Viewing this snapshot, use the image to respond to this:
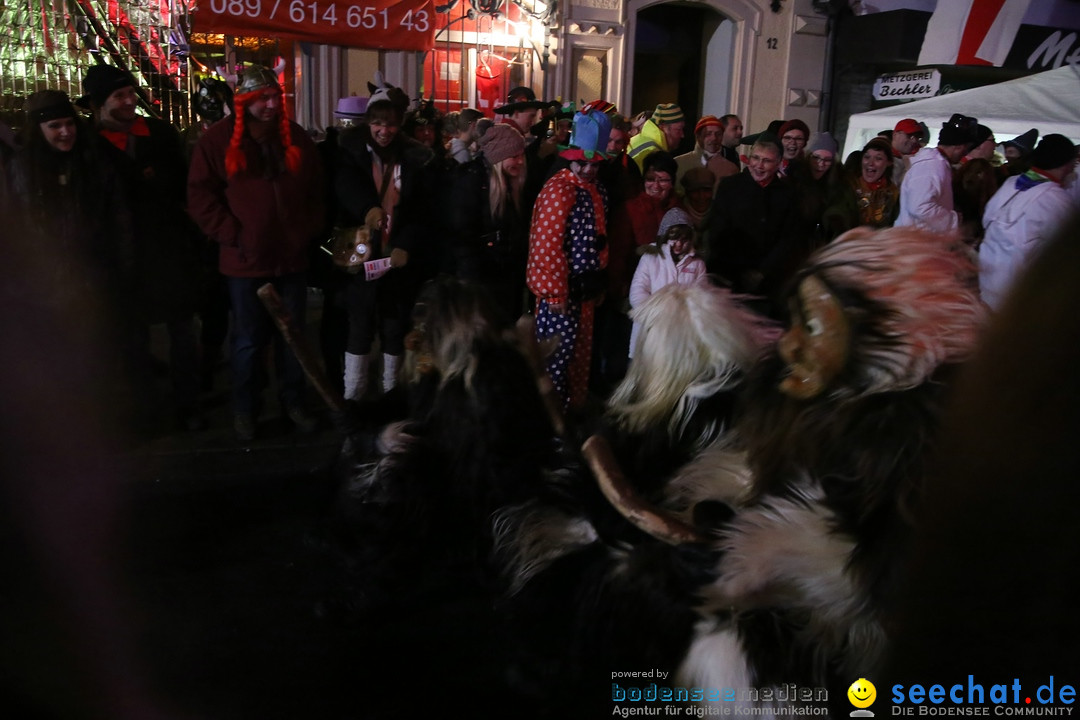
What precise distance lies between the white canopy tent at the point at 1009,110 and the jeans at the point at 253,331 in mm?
7370

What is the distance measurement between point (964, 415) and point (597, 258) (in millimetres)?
4146

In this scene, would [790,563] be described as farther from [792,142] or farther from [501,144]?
[792,142]

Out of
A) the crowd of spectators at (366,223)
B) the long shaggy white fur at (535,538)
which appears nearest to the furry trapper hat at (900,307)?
the long shaggy white fur at (535,538)

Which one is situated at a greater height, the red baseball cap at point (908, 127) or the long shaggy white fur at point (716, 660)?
the red baseball cap at point (908, 127)

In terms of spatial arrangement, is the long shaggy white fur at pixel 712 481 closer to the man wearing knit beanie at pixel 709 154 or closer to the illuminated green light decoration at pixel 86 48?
the man wearing knit beanie at pixel 709 154

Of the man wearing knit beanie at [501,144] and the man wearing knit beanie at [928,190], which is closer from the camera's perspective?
the man wearing knit beanie at [501,144]

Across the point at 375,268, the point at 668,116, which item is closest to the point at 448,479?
the point at 375,268

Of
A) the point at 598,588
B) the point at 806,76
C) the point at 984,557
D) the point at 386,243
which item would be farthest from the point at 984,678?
the point at 806,76

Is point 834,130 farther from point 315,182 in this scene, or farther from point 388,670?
point 388,670

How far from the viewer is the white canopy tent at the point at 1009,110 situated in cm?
923

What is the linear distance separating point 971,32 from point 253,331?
1213 centimetres

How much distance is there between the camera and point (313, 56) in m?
10.8

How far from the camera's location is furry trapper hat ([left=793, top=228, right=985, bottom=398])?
199cm

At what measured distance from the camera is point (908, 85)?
13.6 metres
